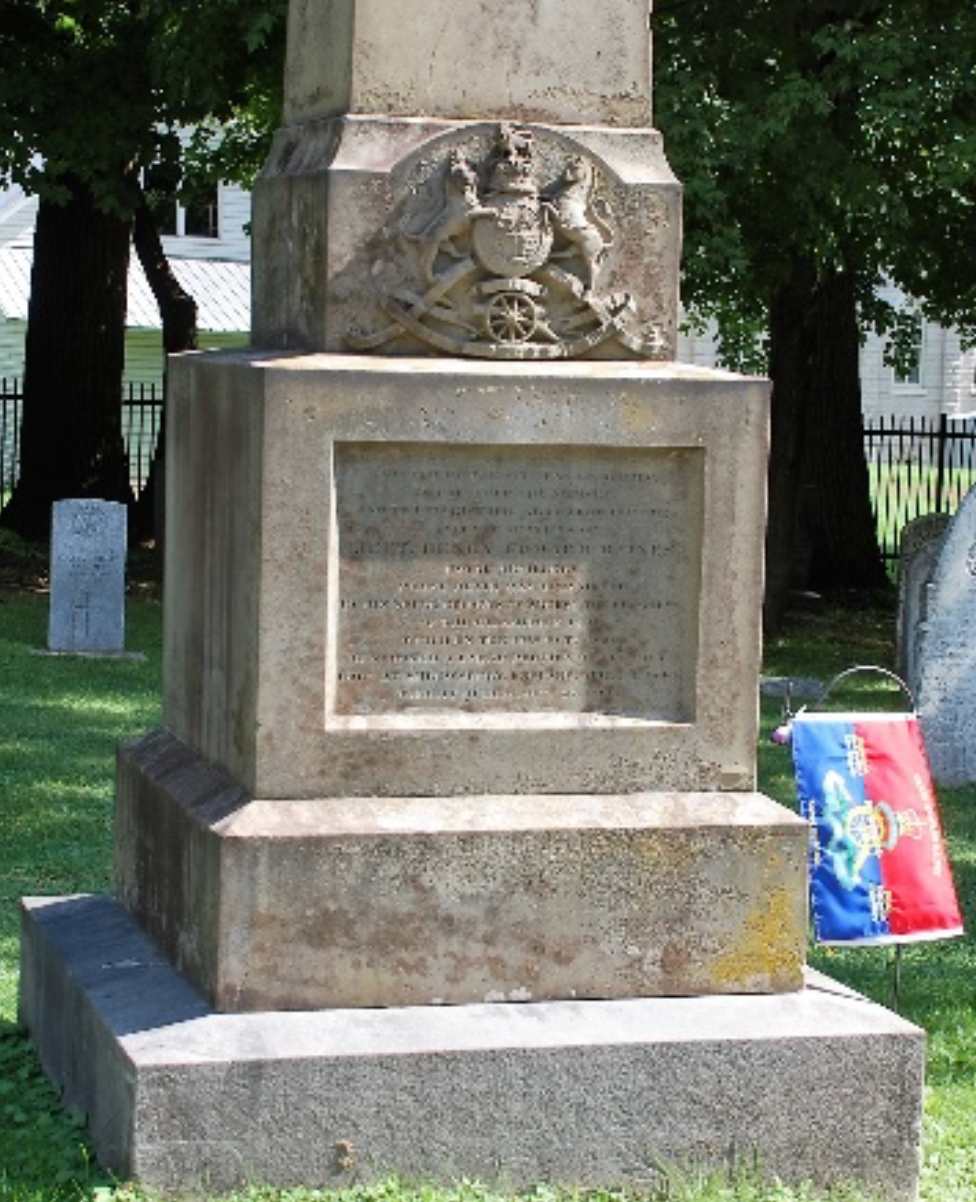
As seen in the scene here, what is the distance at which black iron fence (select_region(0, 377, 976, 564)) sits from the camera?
29594 mm

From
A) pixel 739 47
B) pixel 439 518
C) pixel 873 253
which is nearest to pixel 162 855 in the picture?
pixel 439 518

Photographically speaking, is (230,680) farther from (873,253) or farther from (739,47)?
(873,253)

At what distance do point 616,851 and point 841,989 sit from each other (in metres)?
0.76

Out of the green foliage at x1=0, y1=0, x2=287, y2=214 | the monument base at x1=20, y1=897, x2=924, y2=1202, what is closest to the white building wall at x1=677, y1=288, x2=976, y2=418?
the green foliage at x1=0, y1=0, x2=287, y2=214

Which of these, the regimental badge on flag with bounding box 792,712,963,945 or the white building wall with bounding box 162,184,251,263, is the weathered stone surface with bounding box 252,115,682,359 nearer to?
the regimental badge on flag with bounding box 792,712,963,945

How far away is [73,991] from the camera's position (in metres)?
6.57

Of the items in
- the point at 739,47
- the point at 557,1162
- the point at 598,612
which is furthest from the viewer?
the point at 739,47

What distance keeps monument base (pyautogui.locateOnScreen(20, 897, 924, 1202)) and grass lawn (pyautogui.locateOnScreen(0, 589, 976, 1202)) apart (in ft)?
0.24

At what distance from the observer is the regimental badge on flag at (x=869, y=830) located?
7.33 m

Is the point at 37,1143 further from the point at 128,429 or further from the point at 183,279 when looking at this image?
the point at 183,279

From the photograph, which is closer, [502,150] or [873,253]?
[502,150]

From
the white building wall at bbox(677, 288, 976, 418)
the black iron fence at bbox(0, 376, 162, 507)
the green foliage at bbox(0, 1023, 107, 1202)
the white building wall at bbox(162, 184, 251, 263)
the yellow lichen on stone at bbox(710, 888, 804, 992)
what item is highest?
the white building wall at bbox(162, 184, 251, 263)

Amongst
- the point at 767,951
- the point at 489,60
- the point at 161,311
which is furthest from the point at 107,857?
the point at 161,311

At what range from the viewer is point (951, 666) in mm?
14094
